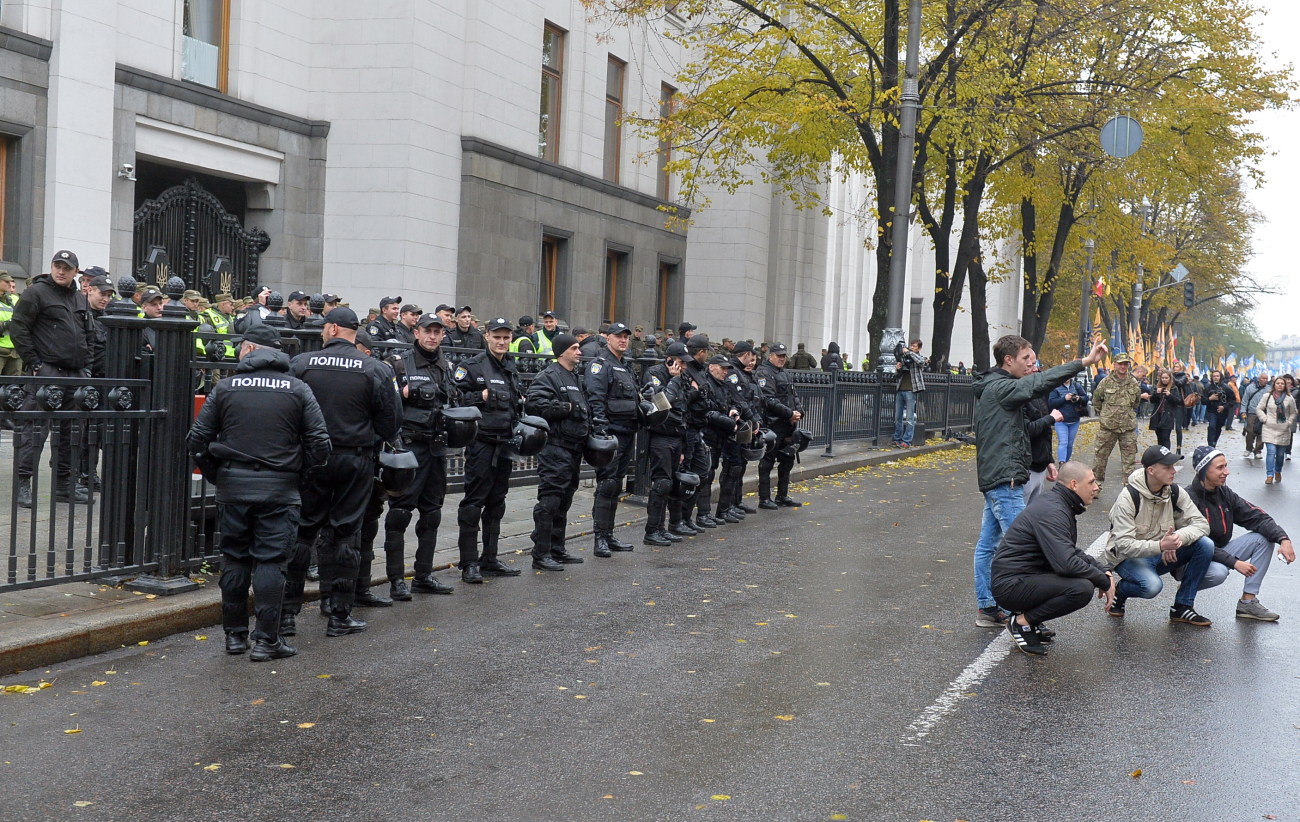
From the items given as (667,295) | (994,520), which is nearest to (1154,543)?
(994,520)

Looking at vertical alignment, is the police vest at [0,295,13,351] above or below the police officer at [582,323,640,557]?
above

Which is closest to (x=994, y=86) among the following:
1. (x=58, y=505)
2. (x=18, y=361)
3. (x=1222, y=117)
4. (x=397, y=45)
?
(x=1222, y=117)

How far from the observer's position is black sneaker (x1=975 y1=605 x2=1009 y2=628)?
8.06 m

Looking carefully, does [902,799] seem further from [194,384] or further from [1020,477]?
[194,384]

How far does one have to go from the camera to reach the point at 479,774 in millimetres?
4980

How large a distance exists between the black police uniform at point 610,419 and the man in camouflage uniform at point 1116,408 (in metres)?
8.90

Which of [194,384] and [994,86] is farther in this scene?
[994,86]

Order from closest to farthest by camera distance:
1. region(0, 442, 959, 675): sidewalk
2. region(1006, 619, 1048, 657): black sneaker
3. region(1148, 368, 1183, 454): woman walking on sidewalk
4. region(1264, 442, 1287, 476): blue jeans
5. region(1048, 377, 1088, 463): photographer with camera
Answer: region(0, 442, 959, 675): sidewalk → region(1006, 619, 1048, 657): black sneaker → region(1048, 377, 1088, 463): photographer with camera → region(1264, 442, 1287, 476): blue jeans → region(1148, 368, 1183, 454): woman walking on sidewalk

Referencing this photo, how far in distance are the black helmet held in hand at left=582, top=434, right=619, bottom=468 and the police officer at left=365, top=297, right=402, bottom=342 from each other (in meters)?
3.26

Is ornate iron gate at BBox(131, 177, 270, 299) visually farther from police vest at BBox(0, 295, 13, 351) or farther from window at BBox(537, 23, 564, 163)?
window at BBox(537, 23, 564, 163)

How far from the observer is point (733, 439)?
12.5 meters

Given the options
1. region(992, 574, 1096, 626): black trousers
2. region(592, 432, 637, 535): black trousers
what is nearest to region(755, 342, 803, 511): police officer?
region(592, 432, 637, 535): black trousers

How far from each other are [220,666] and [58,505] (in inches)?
58.4

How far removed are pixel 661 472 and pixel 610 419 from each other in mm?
725
